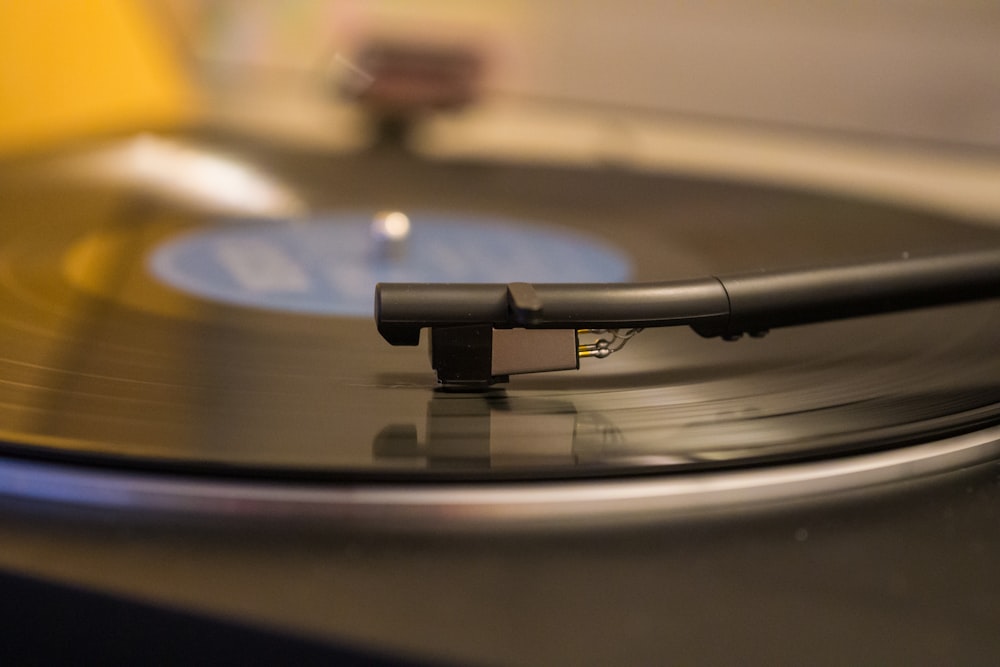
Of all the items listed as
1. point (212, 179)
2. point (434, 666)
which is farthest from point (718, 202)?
point (434, 666)

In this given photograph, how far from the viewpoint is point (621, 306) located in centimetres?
36

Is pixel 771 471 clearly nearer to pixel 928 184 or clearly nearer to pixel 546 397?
pixel 546 397

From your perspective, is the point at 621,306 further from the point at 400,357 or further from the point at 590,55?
the point at 590,55

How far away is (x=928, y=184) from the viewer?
112 cm

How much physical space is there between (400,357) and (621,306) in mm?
105

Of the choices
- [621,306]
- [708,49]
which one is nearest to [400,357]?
[621,306]

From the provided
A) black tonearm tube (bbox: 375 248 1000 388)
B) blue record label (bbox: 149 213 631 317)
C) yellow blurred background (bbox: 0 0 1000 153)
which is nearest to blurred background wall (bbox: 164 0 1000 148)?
yellow blurred background (bbox: 0 0 1000 153)

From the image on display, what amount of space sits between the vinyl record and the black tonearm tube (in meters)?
0.02

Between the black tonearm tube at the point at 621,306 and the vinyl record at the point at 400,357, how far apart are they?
16 mm

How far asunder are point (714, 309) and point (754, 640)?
14 cm

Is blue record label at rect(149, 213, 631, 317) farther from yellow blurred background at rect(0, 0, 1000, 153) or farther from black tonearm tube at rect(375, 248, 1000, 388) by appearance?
yellow blurred background at rect(0, 0, 1000, 153)

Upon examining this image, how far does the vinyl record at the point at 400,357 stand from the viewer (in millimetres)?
326

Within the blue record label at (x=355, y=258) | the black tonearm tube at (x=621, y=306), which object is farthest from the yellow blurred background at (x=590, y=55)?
the black tonearm tube at (x=621, y=306)

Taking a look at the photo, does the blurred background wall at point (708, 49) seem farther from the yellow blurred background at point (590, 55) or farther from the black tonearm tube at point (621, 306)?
the black tonearm tube at point (621, 306)
